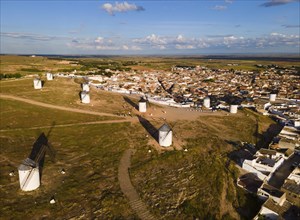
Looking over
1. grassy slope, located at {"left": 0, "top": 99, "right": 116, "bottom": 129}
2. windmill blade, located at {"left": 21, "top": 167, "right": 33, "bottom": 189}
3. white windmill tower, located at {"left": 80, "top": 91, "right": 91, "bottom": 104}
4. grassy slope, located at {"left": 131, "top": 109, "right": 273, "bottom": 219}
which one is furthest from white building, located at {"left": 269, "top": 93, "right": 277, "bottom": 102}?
windmill blade, located at {"left": 21, "top": 167, "right": 33, "bottom": 189}

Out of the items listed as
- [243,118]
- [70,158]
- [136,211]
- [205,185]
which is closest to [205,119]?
[243,118]

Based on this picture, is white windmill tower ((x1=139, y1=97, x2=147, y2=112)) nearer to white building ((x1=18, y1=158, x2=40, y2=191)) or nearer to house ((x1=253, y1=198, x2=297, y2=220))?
white building ((x1=18, y1=158, x2=40, y2=191))

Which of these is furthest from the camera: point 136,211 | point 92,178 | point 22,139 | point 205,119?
point 205,119

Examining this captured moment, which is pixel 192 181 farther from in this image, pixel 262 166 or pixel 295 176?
pixel 295 176

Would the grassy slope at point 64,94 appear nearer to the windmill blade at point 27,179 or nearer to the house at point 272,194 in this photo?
the windmill blade at point 27,179

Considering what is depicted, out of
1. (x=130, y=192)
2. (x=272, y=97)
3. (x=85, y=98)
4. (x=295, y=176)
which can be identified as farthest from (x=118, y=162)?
(x=272, y=97)

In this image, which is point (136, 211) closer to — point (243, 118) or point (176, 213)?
point (176, 213)
